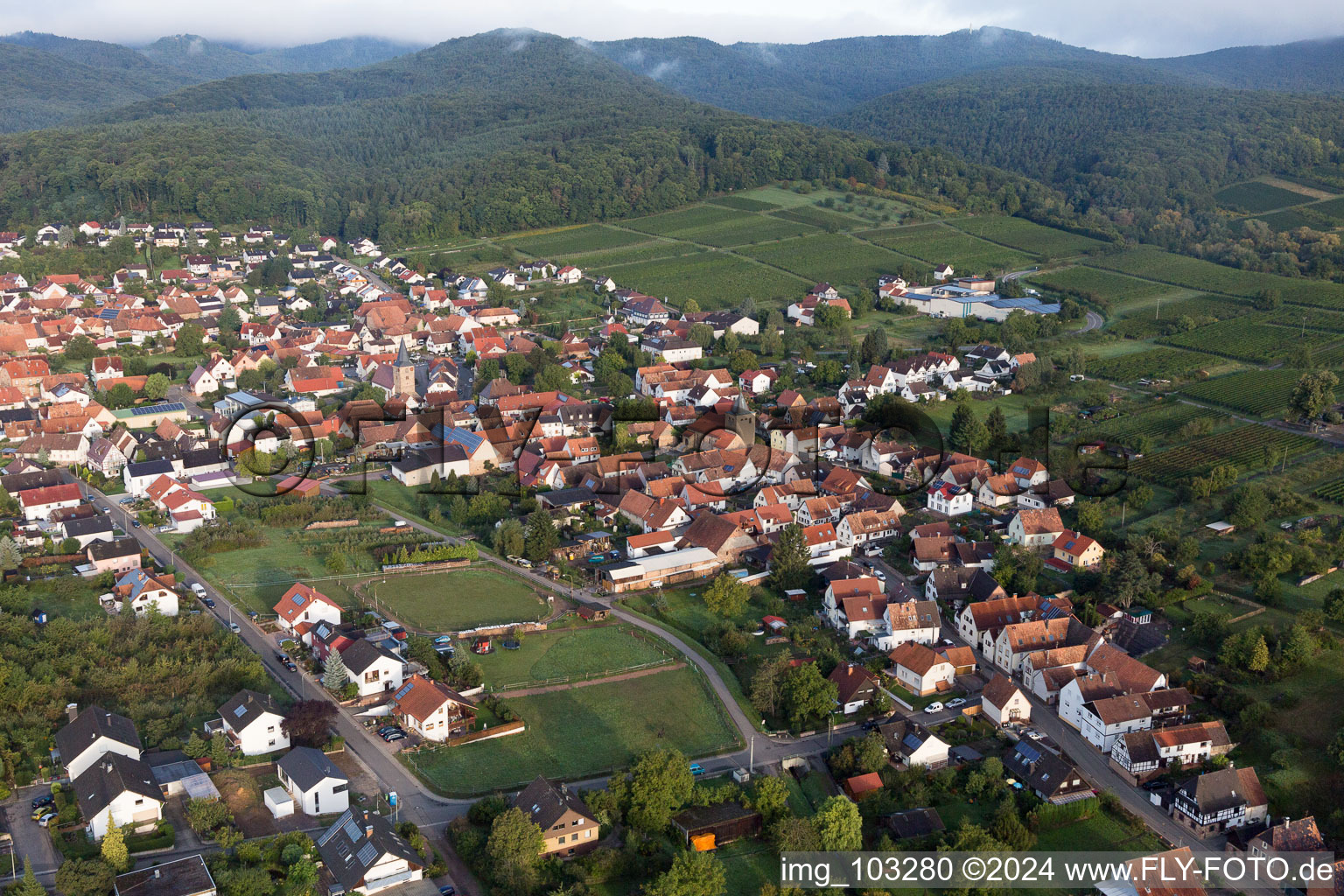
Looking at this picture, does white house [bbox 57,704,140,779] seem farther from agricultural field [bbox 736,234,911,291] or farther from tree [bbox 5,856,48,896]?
agricultural field [bbox 736,234,911,291]

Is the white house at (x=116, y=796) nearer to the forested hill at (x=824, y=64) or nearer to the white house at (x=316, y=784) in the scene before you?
the white house at (x=316, y=784)

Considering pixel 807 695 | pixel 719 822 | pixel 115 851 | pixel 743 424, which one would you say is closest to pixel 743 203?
pixel 743 424

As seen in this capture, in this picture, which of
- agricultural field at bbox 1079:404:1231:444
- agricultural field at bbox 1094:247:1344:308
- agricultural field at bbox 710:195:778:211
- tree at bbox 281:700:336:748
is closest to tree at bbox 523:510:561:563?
tree at bbox 281:700:336:748

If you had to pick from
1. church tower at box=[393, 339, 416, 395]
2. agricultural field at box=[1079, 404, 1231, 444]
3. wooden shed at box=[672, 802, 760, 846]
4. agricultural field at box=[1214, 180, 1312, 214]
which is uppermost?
agricultural field at box=[1214, 180, 1312, 214]

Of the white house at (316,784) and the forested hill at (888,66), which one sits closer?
the white house at (316,784)

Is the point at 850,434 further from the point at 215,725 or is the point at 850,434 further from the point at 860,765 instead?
the point at 215,725

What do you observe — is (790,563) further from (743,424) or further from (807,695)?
(743,424)

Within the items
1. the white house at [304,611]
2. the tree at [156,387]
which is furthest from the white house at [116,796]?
the tree at [156,387]
